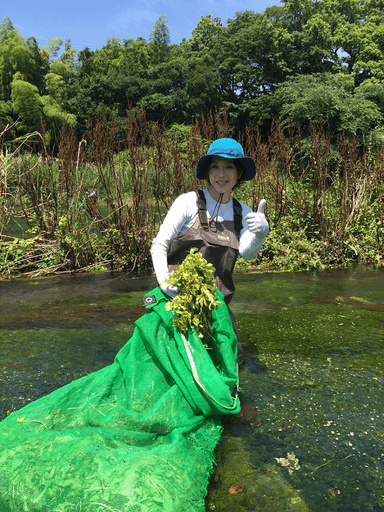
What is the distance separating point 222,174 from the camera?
9.46 feet

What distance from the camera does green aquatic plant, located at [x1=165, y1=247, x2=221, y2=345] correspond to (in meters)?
2.39

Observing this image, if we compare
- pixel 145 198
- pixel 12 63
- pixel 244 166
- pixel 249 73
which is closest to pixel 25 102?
pixel 12 63

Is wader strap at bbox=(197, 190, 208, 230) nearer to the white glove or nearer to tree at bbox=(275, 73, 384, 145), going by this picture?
the white glove

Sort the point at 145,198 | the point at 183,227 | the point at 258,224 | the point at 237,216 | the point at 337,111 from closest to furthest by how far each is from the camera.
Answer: the point at 258,224 < the point at 183,227 < the point at 237,216 < the point at 145,198 < the point at 337,111

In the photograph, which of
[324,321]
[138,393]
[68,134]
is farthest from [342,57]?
[138,393]

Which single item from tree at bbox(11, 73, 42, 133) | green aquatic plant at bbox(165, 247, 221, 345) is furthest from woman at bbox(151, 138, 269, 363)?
tree at bbox(11, 73, 42, 133)

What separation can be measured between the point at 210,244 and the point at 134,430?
123 cm

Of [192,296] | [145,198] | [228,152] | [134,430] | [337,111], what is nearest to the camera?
[134,430]

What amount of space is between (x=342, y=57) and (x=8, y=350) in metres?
38.8

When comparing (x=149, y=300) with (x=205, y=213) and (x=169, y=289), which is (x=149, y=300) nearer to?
(x=169, y=289)

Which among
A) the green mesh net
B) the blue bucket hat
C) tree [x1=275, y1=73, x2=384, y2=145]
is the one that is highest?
tree [x1=275, y1=73, x2=384, y2=145]

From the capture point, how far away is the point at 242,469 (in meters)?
2.08

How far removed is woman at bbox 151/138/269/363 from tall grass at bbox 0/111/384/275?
395cm

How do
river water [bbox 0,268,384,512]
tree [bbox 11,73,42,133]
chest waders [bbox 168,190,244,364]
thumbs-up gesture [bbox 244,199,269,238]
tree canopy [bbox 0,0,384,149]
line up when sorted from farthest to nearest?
tree [bbox 11,73,42,133] → tree canopy [bbox 0,0,384,149] → chest waders [bbox 168,190,244,364] → thumbs-up gesture [bbox 244,199,269,238] → river water [bbox 0,268,384,512]
